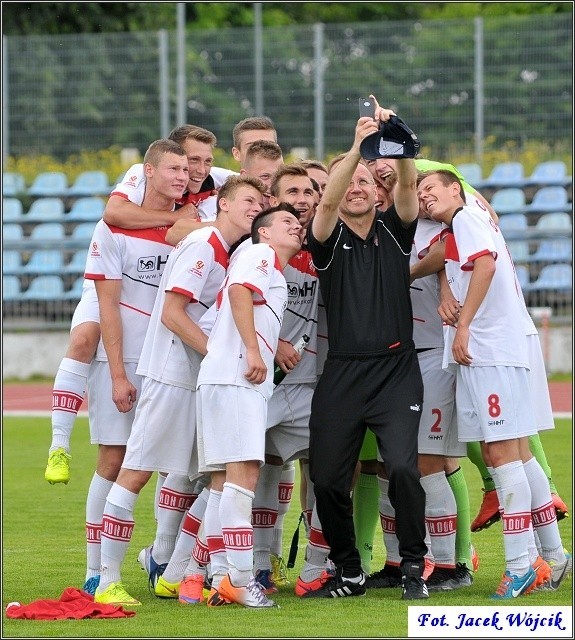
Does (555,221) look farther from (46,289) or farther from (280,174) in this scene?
(280,174)

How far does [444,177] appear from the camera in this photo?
21.1 feet

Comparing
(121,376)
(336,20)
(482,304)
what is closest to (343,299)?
(482,304)

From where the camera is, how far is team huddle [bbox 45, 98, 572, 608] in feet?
19.6

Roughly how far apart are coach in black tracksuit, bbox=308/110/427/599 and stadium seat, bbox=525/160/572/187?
48.7 feet

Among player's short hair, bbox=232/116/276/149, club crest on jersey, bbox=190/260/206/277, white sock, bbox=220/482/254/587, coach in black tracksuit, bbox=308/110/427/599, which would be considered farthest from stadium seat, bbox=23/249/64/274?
white sock, bbox=220/482/254/587

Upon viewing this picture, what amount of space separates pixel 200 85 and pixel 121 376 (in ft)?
52.7

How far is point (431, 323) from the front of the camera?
6.64 m

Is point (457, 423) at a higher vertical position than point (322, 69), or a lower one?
lower

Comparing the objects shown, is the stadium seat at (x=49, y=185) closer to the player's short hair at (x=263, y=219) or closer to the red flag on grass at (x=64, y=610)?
the player's short hair at (x=263, y=219)

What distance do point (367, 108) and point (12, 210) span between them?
17380mm

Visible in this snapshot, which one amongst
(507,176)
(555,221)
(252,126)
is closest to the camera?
(252,126)

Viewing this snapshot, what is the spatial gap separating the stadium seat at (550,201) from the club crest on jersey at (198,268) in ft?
48.0

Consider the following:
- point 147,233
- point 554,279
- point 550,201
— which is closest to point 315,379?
point 147,233

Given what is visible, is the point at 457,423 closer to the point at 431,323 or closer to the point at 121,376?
the point at 431,323
